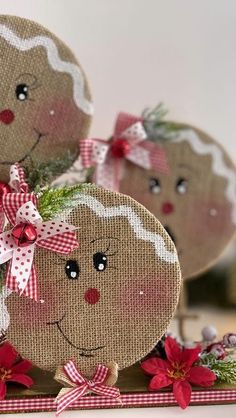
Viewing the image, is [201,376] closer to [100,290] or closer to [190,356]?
[190,356]

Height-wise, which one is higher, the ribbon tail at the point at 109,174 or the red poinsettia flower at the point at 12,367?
the ribbon tail at the point at 109,174

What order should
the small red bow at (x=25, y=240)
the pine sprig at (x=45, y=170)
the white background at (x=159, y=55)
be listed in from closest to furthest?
the small red bow at (x=25, y=240) < the pine sprig at (x=45, y=170) < the white background at (x=159, y=55)

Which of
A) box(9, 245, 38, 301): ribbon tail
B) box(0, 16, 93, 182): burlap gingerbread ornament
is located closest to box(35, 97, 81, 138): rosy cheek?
box(0, 16, 93, 182): burlap gingerbread ornament

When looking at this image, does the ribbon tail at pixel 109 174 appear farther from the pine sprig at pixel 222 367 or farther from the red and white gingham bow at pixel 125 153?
the pine sprig at pixel 222 367

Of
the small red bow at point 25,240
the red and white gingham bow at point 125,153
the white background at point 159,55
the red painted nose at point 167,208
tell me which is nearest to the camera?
the small red bow at point 25,240

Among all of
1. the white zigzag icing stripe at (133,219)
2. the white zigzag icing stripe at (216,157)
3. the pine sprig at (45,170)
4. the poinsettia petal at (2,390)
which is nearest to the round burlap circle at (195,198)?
the white zigzag icing stripe at (216,157)

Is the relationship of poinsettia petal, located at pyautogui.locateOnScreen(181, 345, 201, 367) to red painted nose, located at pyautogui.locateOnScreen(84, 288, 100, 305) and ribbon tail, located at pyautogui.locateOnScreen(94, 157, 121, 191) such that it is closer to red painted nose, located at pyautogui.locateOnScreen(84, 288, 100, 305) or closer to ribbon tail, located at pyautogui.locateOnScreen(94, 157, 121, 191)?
red painted nose, located at pyautogui.locateOnScreen(84, 288, 100, 305)
